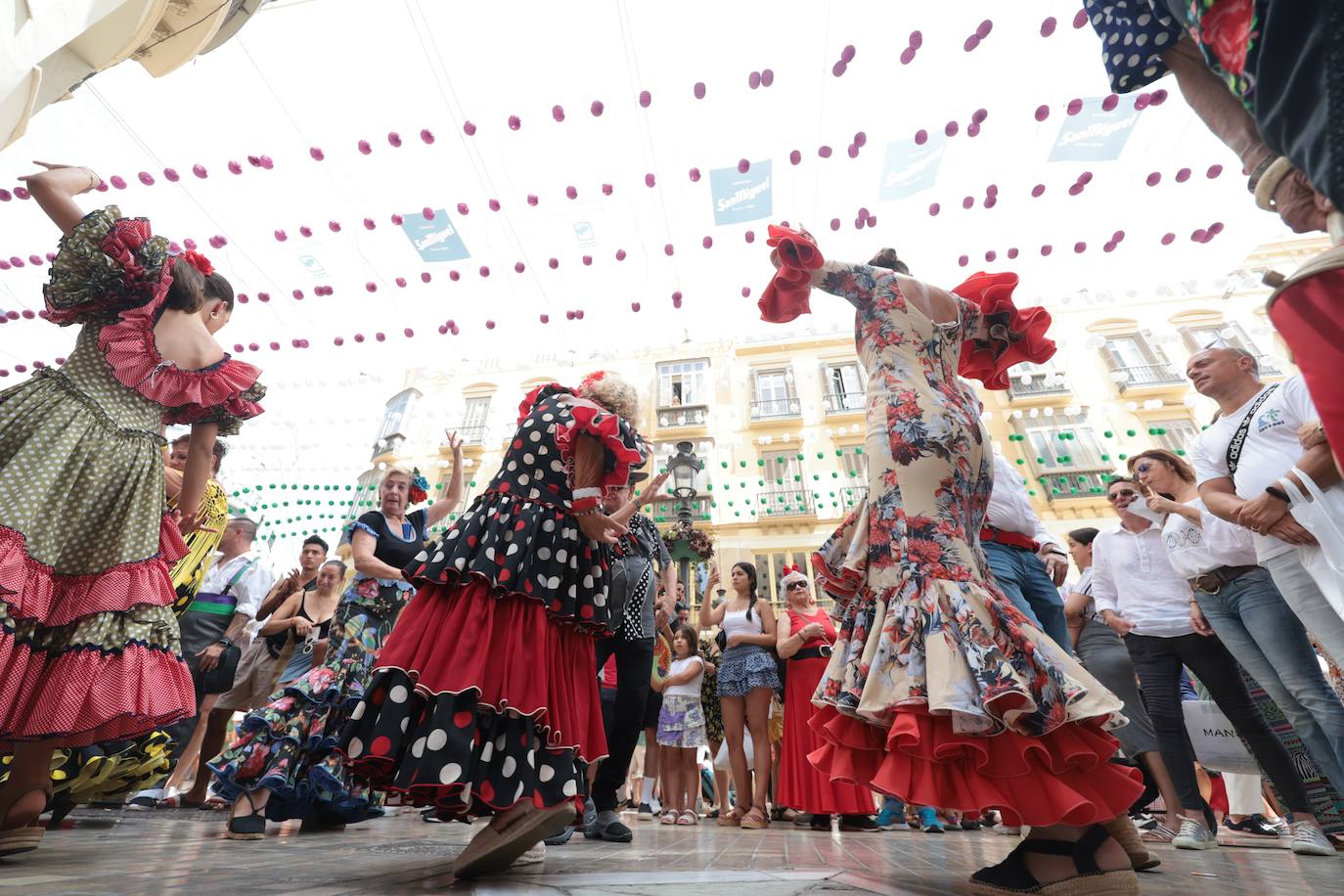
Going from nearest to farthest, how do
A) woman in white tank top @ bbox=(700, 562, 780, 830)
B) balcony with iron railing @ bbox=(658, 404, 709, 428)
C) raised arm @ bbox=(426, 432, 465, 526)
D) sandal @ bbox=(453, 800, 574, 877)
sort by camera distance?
1. sandal @ bbox=(453, 800, 574, 877)
2. raised arm @ bbox=(426, 432, 465, 526)
3. woman in white tank top @ bbox=(700, 562, 780, 830)
4. balcony with iron railing @ bbox=(658, 404, 709, 428)

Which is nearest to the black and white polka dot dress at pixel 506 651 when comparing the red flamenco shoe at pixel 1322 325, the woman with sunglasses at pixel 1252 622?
the red flamenco shoe at pixel 1322 325

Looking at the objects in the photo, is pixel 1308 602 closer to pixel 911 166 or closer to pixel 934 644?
pixel 934 644

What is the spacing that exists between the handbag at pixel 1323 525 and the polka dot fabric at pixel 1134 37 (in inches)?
66.0

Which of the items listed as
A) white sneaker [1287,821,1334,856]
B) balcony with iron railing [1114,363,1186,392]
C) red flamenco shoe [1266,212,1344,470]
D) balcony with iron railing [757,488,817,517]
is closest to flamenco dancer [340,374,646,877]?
red flamenco shoe [1266,212,1344,470]

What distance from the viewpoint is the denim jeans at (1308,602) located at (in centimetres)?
204

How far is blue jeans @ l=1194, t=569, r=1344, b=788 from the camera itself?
2266 mm

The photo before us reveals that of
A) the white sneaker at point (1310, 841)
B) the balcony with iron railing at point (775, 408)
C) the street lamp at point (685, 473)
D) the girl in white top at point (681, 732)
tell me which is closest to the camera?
the white sneaker at point (1310, 841)

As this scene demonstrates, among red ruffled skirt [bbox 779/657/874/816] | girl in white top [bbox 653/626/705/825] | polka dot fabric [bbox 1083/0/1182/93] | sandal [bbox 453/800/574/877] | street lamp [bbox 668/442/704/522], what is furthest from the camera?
street lamp [bbox 668/442/704/522]

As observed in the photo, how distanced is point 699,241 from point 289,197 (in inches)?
182

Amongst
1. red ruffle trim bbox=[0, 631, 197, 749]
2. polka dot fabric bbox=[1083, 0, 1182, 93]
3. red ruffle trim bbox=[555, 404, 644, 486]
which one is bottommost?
red ruffle trim bbox=[0, 631, 197, 749]

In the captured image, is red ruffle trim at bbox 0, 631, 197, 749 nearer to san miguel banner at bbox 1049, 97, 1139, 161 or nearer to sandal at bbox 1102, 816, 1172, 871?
sandal at bbox 1102, 816, 1172, 871

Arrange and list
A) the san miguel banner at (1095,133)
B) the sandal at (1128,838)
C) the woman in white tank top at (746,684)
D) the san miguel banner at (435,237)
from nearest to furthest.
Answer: the sandal at (1128,838)
the woman in white tank top at (746,684)
the san miguel banner at (1095,133)
the san miguel banner at (435,237)

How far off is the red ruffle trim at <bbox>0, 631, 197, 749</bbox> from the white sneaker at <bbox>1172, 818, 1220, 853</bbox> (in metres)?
3.91

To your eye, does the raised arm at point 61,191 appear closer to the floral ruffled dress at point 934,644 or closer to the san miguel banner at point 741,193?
the floral ruffled dress at point 934,644
